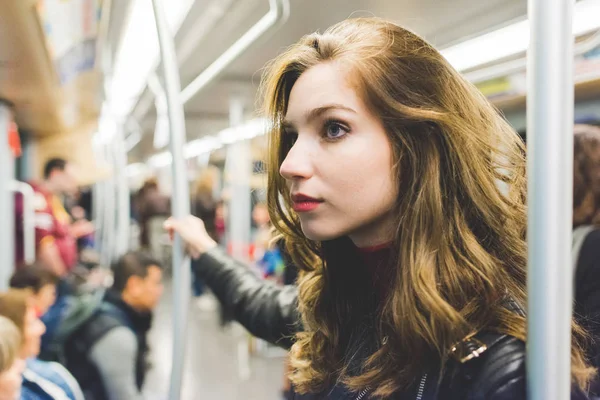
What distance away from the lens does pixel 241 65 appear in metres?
3.23

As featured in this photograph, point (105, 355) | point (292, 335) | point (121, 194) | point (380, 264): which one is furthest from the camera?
point (121, 194)

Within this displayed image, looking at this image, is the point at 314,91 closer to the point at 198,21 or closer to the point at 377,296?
the point at 377,296

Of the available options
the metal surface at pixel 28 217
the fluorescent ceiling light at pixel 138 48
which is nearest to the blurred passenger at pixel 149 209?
the fluorescent ceiling light at pixel 138 48

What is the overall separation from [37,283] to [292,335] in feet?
5.14

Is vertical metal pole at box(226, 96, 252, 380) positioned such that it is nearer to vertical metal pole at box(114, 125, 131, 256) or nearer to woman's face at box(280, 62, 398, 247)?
vertical metal pole at box(114, 125, 131, 256)

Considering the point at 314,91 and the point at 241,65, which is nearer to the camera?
the point at 314,91

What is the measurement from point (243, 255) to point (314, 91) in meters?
3.84

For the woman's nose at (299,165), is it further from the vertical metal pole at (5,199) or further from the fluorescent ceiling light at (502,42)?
the vertical metal pole at (5,199)

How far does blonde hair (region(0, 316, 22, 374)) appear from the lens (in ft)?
4.41

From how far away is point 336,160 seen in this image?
700mm

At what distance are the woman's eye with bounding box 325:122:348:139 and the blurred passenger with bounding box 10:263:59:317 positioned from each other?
6.33 feet

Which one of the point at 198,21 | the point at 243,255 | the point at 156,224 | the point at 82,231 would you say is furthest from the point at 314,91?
the point at 156,224

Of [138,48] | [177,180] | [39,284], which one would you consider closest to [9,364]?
[177,180]

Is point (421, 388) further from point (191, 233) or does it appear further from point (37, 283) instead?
point (37, 283)
